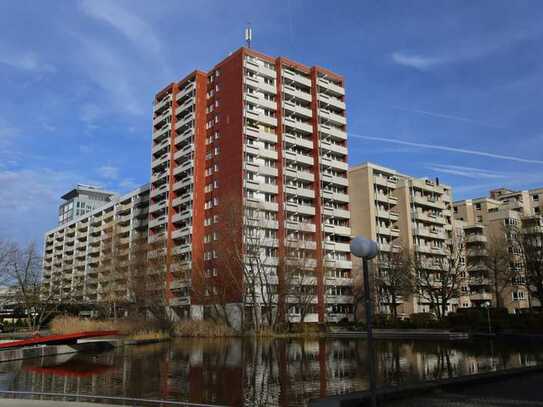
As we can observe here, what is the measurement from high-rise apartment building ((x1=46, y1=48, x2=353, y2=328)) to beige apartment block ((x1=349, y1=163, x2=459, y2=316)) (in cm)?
555

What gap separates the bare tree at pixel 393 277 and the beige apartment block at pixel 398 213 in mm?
5629

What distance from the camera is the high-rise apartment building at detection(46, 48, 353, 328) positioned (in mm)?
69438

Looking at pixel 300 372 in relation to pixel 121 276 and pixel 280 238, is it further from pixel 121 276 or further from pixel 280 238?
pixel 121 276

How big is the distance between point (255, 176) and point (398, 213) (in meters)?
30.6

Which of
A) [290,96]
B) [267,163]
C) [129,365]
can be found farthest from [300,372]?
[290,96]

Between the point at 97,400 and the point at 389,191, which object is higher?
the point at 389,191

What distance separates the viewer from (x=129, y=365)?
2302cm

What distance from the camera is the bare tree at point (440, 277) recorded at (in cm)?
6218

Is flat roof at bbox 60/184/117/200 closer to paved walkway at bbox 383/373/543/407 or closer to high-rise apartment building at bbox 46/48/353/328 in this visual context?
high-rise apartment building at bbox 46/48/353/328

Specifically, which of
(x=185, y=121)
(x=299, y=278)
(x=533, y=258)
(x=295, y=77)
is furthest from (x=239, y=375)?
(x=185, y=121)

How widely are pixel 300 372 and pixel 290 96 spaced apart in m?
66.6

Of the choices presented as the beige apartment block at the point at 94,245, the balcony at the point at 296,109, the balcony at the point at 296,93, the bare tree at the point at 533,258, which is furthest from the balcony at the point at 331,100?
the beige apartment block at the point at 94,245

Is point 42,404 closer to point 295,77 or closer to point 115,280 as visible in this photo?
point 115,280

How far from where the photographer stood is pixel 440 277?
6981 cm
